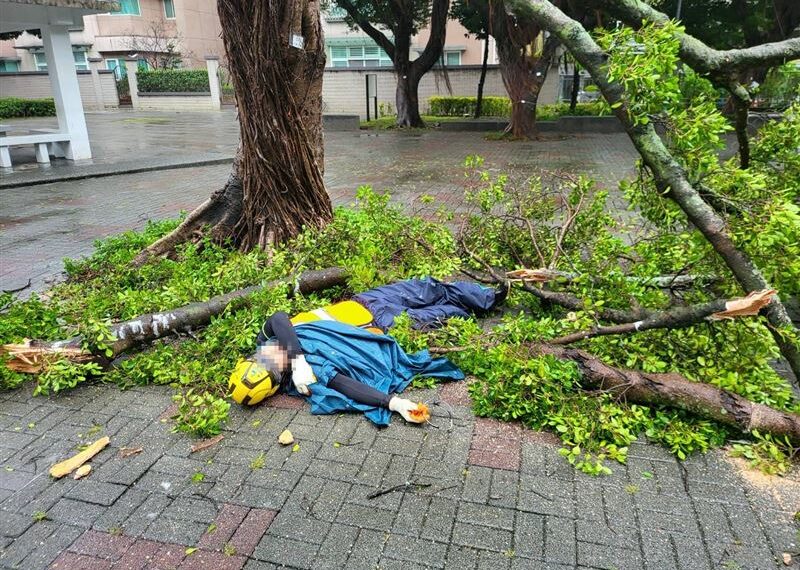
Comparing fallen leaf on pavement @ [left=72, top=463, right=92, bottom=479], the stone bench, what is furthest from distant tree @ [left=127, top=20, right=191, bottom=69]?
fallen leaf on pavement @ [left=72, top=463, right=92, bottom=479]

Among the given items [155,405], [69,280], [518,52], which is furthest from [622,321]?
[518,52]

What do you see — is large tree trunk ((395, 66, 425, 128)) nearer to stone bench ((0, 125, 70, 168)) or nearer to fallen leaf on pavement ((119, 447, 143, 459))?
stone bench ((0, 125, 70, 168))

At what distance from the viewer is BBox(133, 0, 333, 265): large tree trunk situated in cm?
527

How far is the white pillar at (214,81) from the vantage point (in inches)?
1102

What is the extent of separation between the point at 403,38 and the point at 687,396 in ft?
63.0

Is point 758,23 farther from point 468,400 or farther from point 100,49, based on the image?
point 100,49

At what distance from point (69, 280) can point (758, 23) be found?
63.2 ft

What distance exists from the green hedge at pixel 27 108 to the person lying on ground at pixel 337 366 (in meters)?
29.0

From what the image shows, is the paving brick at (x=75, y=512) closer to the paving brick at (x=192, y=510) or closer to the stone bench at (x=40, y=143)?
the paving brick at (x=192, y=510)

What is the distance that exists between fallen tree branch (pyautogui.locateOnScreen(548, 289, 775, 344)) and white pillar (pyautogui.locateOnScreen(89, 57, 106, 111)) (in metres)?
33.0

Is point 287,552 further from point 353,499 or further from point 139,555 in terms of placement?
point 139,555

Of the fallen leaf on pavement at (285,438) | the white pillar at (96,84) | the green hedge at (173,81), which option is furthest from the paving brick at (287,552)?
the white pillar at (96,84)

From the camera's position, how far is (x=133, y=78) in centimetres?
2953

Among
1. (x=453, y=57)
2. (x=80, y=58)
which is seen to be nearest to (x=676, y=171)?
(x=453, y=57)
